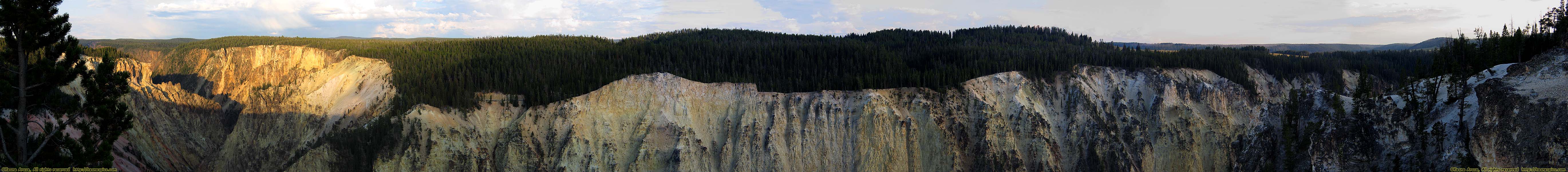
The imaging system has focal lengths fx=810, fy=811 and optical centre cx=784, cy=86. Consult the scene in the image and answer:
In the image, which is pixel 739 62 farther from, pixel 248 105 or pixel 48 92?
pixel 48 92

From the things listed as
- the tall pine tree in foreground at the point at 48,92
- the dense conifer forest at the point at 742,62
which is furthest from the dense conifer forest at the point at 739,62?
the tall pine tree in foreground at the point at 48,92

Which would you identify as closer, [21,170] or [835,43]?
[21,170]

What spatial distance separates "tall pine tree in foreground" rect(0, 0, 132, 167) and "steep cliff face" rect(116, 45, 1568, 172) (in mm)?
34482

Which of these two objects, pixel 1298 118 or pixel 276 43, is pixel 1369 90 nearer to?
pixel 1298 118

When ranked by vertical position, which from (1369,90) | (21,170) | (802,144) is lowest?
(802,144)

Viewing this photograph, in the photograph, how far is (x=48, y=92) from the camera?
71.2 ft

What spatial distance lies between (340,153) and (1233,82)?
74.8 metres

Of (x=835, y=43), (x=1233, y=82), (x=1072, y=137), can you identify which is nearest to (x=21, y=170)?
(x=1072, y=137)

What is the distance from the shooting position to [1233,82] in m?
74.4

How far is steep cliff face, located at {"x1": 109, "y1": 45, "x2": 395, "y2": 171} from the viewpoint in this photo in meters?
62.6

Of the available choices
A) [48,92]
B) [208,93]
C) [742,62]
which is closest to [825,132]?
[742,62]

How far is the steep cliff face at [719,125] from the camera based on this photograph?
60.3 meters

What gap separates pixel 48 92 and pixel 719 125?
151 ft

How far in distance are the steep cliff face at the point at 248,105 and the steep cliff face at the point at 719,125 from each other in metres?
0.18
